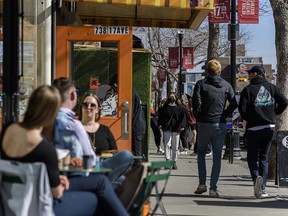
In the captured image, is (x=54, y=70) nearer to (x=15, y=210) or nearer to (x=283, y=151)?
(x=283, y=151)

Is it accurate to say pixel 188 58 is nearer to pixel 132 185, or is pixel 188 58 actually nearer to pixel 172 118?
pixel 172 118

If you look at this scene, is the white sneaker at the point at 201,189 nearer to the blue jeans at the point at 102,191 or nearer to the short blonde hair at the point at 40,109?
the blue jeans at the point at 102,191

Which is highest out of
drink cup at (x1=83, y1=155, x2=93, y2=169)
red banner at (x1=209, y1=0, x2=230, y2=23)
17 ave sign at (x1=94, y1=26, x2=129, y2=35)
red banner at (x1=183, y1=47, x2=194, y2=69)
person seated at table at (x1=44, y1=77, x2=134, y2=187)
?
red banner at (x1=209, y1=0, x2=230, y2=23)

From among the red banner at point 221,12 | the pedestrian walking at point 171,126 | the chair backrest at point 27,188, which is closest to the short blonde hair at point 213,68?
the pedestrian walking at point 171,126

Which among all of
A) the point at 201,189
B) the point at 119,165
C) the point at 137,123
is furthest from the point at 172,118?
the point at 119,165

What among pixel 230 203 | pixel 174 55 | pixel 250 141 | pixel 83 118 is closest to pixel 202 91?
pixel 250 141

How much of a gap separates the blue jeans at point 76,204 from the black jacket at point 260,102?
5171 millimetres

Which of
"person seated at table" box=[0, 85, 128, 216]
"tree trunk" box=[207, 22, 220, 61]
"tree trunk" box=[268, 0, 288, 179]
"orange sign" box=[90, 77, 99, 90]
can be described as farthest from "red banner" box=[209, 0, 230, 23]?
"person seated at table" box=[0, 85, 128, 216]

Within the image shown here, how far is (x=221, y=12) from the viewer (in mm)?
20969

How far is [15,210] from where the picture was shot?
478cm

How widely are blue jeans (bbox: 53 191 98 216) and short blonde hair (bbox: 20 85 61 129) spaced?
0.63m

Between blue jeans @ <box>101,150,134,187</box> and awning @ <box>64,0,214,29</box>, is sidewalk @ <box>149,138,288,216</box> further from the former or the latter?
awning @ <box>64,0,214,29</box>

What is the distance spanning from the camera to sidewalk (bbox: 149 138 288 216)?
8.88 m

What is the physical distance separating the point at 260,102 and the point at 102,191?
5253 millimetres
